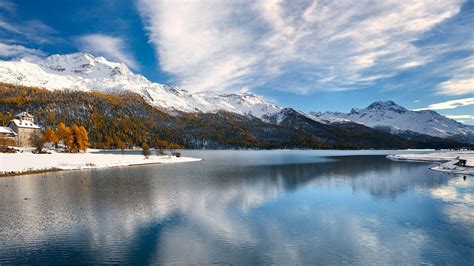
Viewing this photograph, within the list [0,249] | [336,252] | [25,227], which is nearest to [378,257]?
[336,252]

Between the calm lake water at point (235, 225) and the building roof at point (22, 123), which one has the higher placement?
the building roof at point (22, 123)

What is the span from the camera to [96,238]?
24672 mm

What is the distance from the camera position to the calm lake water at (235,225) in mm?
21188

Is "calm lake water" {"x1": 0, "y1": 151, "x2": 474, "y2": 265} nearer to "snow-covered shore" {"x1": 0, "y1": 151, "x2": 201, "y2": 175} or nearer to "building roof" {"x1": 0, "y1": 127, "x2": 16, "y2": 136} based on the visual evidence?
"snow-covered shore" {"x1": 0, "y1": 151, "x2": 201, "y2": 175}

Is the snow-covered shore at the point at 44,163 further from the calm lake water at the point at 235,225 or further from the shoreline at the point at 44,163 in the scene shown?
the calm lake water at the point at 235,225

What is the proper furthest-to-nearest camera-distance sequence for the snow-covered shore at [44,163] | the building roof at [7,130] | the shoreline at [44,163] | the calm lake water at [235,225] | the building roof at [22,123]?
the building roof at [22,123] < the building roof at [7,130] < the snow-covered shore at [44,163] < the shoreline at [44,163] < the calm lake water at [235,225]

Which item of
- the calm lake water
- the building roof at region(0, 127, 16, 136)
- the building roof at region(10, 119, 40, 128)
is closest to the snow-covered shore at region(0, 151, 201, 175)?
the calm lake water

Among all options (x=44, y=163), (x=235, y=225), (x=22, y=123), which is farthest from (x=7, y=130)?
(x=235, y=225)

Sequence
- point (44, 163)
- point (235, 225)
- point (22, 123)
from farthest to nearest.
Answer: point (22, 123)
point (44, 163)
point (235, 225)

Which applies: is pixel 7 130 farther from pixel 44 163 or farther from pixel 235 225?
pixel 235 225

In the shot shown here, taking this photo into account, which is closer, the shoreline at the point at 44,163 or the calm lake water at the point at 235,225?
the calm lake water at the point at 235,225

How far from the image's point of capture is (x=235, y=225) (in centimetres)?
2895

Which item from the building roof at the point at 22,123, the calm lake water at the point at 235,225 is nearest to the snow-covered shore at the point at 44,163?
the calm lake water at the point at 235,225

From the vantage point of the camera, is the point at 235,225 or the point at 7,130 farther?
the point at 7,130
